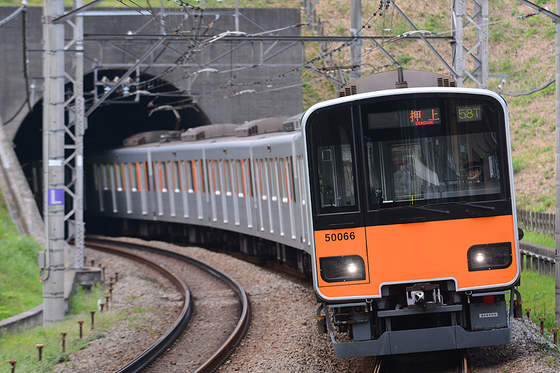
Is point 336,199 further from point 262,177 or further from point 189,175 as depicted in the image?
point 189,175

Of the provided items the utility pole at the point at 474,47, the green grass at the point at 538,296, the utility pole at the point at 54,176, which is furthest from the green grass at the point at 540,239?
the utility pole at the point at 54,176

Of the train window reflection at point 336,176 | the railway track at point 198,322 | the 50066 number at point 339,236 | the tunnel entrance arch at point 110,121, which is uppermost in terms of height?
the tunnel entrance arch at point 110,121

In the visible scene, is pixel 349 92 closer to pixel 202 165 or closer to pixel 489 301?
pixel 489 301

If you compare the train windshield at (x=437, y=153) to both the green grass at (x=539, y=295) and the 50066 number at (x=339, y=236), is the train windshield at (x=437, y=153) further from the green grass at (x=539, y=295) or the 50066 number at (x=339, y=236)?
the green grass at (x=539, y=295)

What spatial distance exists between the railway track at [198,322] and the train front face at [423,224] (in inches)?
87.5

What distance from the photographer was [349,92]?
296 inches

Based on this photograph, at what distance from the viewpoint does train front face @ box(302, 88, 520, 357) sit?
21.5 ft

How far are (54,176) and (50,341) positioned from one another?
7.99 feet

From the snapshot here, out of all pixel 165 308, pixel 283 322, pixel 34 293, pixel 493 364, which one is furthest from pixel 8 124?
pixel 493 364

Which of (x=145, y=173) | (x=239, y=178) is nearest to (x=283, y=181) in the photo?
(x=239, y=178)

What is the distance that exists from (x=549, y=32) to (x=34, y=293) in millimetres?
29501

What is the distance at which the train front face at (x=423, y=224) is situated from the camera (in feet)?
21.5

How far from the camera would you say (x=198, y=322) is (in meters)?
10.8

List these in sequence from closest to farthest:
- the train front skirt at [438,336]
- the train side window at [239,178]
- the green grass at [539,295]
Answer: the train front skirt at [438,336] < the green grass at [539,295] < the train side window at [239,178]
